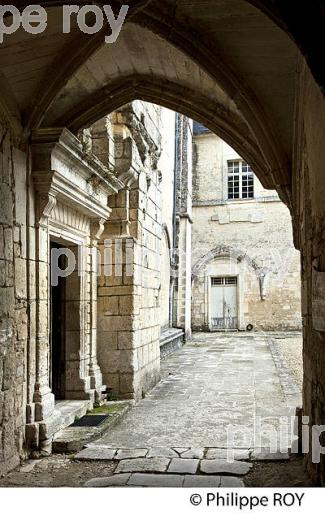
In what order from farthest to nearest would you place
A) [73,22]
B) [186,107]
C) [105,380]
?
[105,380]
[186,107]
[73,22]

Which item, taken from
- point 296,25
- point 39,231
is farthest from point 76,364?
point 296,25

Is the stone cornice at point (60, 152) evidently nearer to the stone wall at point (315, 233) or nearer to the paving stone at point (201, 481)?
the stone wall at point (315, 233)

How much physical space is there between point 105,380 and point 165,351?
16.4 feet

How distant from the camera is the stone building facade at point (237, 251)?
18.1 meters

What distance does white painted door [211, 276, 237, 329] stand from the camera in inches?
724

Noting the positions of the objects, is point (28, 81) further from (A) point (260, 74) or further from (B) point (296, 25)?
(B) point (296, 25)

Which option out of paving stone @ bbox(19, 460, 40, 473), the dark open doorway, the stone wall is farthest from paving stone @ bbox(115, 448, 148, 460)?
the dark open doorway

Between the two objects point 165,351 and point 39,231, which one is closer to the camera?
point 39,231

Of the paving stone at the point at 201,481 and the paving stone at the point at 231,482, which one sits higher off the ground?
the paving stone at the point at 201,481

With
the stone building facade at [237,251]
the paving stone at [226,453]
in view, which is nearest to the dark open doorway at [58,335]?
the paving stone at [226,453]

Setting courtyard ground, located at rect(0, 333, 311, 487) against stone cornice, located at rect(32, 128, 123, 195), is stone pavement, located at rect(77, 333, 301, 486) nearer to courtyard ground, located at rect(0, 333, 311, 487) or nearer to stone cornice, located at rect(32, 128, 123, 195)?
courtyard ground, located at rect(0, 333, 311, 487)

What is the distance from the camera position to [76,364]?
6.08 meters

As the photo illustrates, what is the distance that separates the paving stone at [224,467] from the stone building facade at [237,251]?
14.2 meters

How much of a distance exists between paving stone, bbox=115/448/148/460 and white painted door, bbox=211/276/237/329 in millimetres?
14011
